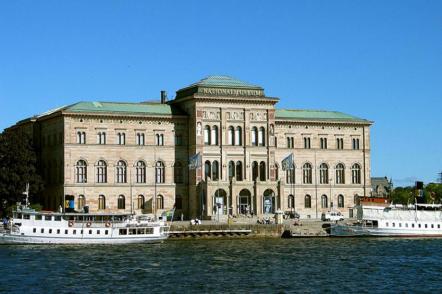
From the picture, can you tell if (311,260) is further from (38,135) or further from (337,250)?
(38,135)

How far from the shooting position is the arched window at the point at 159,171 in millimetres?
133625

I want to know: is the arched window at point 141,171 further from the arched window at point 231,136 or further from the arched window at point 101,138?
the arched window at point 231,136

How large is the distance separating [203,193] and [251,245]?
2604 cm

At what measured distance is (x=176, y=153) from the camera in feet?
443

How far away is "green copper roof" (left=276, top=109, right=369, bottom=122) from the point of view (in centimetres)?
14350

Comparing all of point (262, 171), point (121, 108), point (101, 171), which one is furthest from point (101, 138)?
point (262, 171)

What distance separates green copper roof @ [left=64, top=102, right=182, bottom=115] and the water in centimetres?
2712

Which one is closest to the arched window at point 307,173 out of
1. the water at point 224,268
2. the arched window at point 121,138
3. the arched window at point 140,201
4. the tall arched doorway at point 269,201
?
the tall arched doorway at point 269,201

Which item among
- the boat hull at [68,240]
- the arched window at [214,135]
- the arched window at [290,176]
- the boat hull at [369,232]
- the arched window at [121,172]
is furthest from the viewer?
the arched window at [290,176]

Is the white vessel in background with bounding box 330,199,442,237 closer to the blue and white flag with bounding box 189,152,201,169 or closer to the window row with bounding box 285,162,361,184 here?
the window row with bounding box 285,162,361,184

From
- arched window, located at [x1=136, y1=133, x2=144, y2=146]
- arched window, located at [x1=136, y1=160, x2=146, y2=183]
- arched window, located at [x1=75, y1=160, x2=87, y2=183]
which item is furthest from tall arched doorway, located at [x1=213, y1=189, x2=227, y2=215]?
arched window, located at [x1=75, y1=160, x2=87, y2=183]

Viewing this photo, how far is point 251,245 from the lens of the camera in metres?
107

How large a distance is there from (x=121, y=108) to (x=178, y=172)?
469 inches

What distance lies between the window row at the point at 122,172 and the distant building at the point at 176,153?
0.44ft
